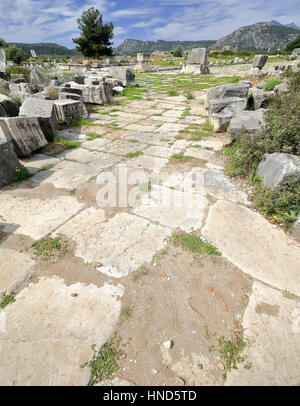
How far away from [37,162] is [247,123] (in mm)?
4131

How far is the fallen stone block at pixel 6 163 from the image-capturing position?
11.2 feet

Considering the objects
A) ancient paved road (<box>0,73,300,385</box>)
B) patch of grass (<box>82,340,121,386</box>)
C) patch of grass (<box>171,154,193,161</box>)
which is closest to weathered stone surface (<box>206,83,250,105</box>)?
patch of grass (<box>171,154,193,161</box>)

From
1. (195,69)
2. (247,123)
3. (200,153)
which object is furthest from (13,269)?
(195,69)

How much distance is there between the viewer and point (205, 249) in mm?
2383

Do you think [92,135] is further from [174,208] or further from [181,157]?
[174,208]

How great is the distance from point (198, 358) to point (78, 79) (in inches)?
487

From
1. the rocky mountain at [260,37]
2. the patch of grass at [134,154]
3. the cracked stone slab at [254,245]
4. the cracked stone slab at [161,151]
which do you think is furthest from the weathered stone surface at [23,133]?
the rocky mountain at [260,37]

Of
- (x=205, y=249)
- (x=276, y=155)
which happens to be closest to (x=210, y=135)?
(x=276, y=155)

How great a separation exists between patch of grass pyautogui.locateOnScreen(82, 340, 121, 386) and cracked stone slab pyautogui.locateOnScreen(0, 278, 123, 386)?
3cm

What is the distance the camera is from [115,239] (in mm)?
2543

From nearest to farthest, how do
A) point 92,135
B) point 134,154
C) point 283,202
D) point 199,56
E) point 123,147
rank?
point 283,202
point 134,154
point 123,147
point 92,135
point 199,56

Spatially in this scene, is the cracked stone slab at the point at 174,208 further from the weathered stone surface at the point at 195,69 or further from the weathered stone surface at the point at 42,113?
the weathered stone surface at the point at 195,69

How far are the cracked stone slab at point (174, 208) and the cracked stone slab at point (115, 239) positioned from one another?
6.3 inches

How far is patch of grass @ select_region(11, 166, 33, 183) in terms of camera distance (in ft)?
11.7
